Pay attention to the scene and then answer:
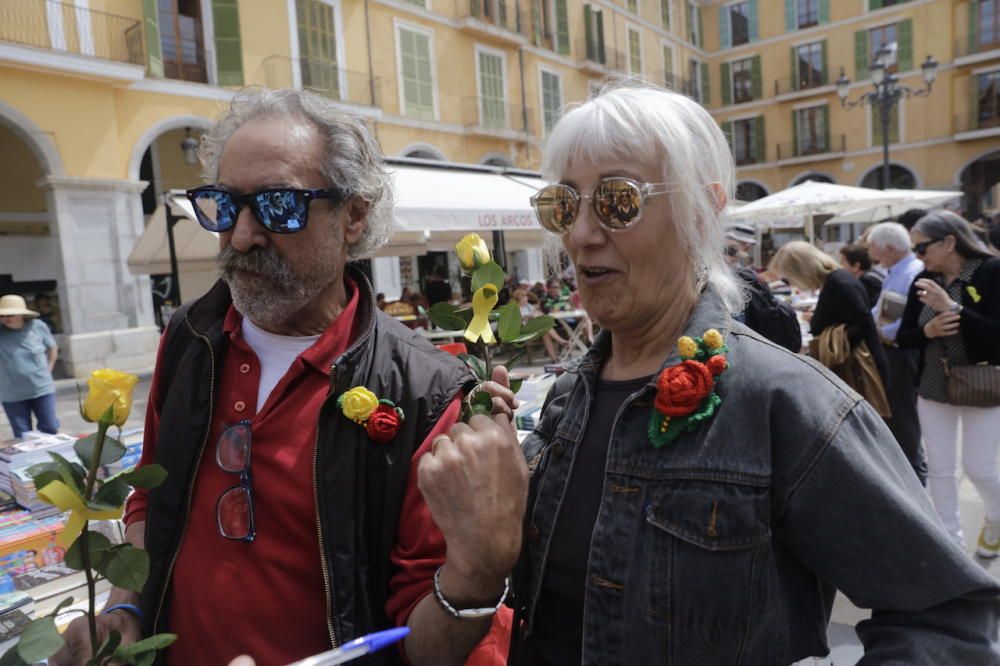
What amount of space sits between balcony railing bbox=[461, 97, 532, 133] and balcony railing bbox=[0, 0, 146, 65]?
8477 mm

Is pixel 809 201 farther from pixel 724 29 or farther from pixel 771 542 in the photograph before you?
pixel 724 29

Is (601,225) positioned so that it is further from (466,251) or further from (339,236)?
(339,236)

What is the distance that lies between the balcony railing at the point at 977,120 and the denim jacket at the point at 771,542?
101 feet

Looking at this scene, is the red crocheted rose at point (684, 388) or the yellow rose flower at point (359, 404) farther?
the yellow rose flower at point (359, 404)

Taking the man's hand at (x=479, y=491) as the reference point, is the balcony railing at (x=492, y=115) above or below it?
above

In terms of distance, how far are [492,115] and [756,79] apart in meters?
17.3

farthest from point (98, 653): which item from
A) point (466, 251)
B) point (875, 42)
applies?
point (875, 42)

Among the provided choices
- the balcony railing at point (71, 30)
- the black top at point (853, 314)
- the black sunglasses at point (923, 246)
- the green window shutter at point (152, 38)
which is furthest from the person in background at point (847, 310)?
the green window shutter at point (152, 38)

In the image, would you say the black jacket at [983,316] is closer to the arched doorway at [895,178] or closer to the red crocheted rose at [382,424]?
the red crocheted rose at [382,424]

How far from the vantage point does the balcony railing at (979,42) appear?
24.7m

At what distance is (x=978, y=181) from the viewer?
87.1 ft

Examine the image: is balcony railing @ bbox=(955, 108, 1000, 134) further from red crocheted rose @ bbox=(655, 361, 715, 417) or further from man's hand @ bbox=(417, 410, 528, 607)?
man's hand @ bbox=(417, 410, 528, 607)

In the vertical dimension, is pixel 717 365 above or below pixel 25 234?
below

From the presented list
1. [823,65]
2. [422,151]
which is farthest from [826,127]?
[422,151]
